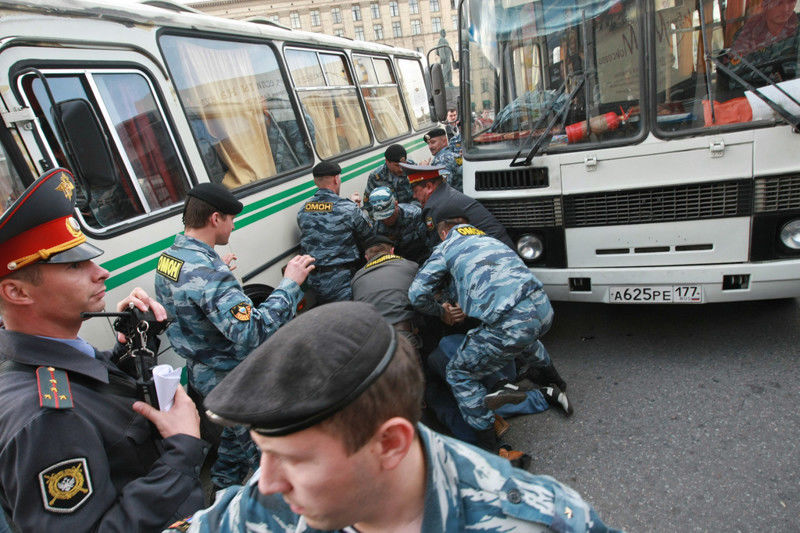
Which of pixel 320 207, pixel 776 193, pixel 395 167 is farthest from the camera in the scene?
pixel 395 167

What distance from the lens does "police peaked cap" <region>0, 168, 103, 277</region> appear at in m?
1.48

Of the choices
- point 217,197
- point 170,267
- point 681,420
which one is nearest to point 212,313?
point 170,267

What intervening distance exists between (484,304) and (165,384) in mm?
1970

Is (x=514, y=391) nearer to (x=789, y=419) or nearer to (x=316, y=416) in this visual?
(x=789, y=419)

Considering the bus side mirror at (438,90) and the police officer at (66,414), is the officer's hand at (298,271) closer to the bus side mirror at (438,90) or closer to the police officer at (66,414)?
the police officer at (66,414)

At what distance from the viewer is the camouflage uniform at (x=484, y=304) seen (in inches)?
118

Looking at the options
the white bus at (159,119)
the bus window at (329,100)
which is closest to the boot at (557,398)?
the white bus at (159,119)

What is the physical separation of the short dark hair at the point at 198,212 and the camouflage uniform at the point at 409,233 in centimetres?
261

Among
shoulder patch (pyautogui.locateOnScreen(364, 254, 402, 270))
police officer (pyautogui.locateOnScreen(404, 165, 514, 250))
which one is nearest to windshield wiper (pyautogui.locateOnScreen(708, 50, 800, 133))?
police officer (pyautogui.locateOnScreen(404, 165, 514, 250))

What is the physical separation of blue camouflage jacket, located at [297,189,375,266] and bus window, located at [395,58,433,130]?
4098 millimetres

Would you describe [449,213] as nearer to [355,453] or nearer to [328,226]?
[328,226]

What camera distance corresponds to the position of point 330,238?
4.30 metres

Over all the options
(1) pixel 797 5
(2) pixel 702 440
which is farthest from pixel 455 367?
(1) pixel 797 5

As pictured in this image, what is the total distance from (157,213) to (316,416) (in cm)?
288
